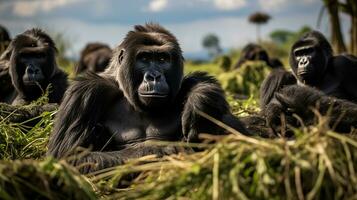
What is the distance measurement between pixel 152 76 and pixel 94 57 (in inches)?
377

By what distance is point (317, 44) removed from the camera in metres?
7.77

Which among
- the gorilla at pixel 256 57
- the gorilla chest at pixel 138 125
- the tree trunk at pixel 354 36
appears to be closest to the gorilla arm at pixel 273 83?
the gorilla chest at pixel 138 125

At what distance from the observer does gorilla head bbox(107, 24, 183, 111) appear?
4.52 meters

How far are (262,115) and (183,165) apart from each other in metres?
3.68

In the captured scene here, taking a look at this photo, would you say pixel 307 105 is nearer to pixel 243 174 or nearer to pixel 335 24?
pixel 243 174

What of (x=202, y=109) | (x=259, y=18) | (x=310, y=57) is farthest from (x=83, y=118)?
(x=259, y=18)

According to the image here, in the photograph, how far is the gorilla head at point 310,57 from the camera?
7.56m

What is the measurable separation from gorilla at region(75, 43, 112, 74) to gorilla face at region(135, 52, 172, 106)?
25.8ft

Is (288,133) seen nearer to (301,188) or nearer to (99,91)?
(99,91)

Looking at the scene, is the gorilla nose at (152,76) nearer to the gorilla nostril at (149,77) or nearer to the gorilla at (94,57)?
the gorilla nostril at (149,77)

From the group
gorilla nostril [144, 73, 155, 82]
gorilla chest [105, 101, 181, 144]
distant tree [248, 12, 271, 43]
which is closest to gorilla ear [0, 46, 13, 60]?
gorilla chest [105, 101, 181, 144]

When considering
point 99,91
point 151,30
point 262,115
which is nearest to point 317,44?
point 262,115

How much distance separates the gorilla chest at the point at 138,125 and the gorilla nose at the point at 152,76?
373 millimetres

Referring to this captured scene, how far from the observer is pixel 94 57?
Result: 548 inches
